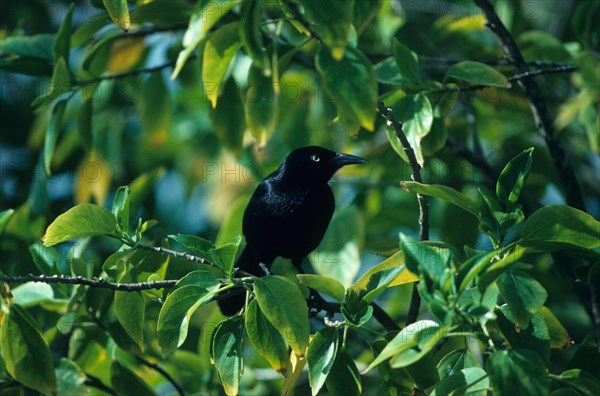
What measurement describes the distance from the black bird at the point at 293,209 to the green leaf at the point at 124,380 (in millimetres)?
1046

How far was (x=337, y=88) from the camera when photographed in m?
2.27

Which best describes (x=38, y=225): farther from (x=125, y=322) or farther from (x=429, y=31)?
(x=429, y=31)

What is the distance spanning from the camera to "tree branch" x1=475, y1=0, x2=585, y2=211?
124 inches

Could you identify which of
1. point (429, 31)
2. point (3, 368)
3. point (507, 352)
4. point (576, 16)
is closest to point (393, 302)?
point (429, 31)

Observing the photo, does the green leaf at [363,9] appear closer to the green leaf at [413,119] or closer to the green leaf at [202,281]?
the green leaf at [413,119]

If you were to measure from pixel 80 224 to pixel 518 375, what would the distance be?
1.28 m

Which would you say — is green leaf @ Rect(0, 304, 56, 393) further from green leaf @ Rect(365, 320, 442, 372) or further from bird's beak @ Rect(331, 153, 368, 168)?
bird's beak @ Rect(331, 153, 368, 168)

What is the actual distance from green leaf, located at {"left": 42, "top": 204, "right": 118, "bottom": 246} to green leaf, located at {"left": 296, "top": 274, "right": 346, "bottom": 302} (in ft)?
2.08

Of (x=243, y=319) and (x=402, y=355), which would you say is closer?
(x=402, y=355)

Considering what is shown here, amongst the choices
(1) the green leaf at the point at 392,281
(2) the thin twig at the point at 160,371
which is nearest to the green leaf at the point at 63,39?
(2) the thin twig at the point at 160,371

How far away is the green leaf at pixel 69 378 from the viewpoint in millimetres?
2930

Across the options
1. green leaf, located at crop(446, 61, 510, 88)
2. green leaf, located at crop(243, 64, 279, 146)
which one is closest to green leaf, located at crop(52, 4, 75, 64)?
green leaf, located at crop(243, 64, 279, 146)

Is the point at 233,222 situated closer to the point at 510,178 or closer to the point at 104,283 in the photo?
the point at 104,283

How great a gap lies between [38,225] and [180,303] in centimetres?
174
